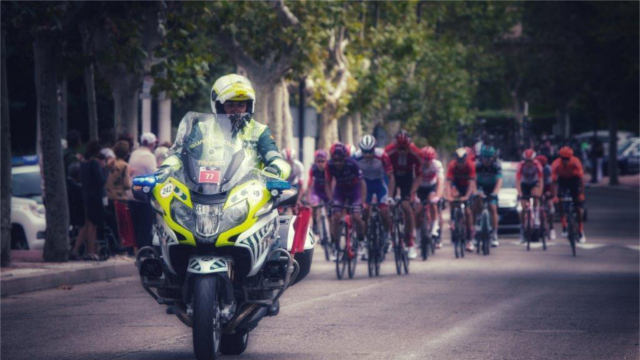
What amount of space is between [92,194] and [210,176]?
33.6ft

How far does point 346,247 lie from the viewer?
59.0ft

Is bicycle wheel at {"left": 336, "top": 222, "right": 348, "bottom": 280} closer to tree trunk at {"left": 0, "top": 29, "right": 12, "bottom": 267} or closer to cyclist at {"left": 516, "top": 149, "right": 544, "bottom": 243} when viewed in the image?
tree trunk at {"left": 0, "top": 29, "right": 12, "bottom": 267}

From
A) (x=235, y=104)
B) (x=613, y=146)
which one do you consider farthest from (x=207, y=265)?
(x=613, y=146)

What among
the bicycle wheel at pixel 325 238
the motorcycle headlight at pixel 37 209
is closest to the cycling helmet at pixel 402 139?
the bicycle wheel at pixel 325 238

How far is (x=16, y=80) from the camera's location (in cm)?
3822

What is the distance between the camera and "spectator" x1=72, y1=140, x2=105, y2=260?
61.7ft

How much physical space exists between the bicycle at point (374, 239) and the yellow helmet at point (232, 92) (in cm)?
906

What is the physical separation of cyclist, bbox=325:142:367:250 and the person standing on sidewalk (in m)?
2.50

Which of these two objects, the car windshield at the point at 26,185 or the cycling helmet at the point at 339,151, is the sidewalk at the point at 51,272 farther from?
the cycling helmet at the point at 339,151

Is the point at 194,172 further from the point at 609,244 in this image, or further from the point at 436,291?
the point at 609,244

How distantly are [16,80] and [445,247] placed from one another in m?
16.8

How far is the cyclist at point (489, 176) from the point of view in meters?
23.8

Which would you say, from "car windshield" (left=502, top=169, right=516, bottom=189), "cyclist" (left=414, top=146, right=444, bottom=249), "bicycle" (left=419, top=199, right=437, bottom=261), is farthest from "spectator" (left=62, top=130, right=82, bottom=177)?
"car windshield" (left=502, top=169, right=516, bottom=189)

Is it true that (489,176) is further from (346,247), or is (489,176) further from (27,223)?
(27,223)
